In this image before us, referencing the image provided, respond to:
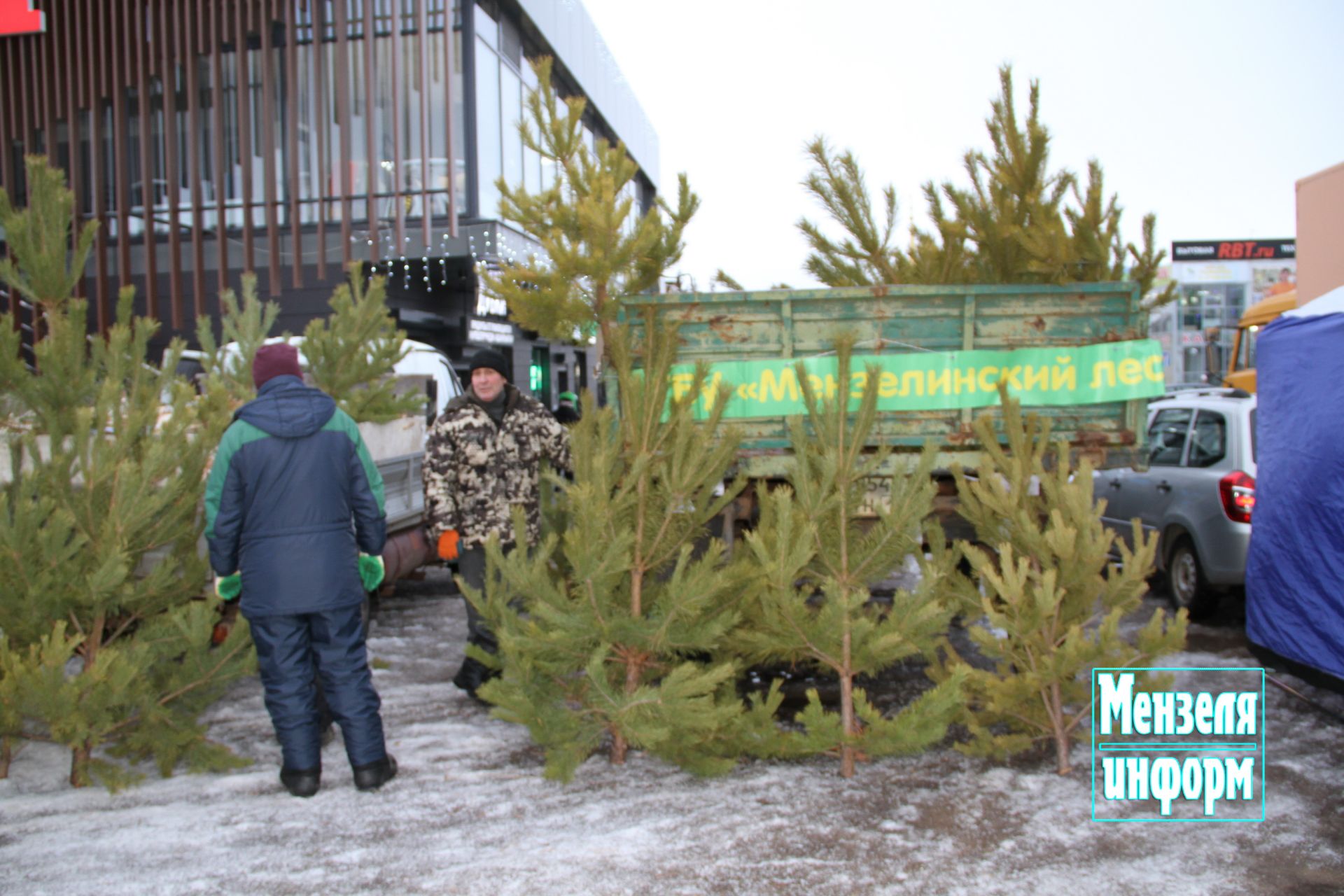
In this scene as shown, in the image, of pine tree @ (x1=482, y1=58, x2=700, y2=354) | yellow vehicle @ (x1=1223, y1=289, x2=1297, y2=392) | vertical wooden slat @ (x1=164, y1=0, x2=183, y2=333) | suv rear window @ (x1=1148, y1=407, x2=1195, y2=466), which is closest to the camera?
pine tree @ (x1=482, y1=58, x2=700, y2=354)

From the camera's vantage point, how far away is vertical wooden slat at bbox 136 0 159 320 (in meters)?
15.1

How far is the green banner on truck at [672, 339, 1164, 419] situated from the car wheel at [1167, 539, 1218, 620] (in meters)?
2.15

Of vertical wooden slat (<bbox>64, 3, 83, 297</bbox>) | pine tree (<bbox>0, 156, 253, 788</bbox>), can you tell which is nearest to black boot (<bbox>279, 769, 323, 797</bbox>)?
pine tree (<bbox>0, 156, 253, 788</bbox>)

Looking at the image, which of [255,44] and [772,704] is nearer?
[772,704]

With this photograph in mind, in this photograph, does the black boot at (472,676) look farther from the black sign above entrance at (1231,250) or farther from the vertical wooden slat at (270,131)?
the black sign above entrance at (1231,250)

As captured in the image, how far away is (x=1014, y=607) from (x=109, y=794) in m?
3.49

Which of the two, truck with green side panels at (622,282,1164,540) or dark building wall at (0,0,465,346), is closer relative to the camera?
truck with green side panels at (622,282,1164,540)

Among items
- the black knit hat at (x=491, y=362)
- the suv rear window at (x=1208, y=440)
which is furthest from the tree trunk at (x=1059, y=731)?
the suv rear window at (x=1208, y=440)

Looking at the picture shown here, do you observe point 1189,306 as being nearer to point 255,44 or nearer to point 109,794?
point 255,44

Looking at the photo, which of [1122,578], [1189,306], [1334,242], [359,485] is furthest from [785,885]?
[1189,306]

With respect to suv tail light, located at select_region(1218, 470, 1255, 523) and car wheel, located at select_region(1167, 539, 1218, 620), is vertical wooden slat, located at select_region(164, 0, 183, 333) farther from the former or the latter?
suv tail light, located at select_region(1218, 470, 1255, 523)

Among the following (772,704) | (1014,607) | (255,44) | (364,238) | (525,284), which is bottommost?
(772,704)

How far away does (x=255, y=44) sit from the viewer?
15.5 metres

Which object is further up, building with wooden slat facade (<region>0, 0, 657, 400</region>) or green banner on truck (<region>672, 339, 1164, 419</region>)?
building with wooden slat facade (<region>0, 0, 657, 400</region>)
